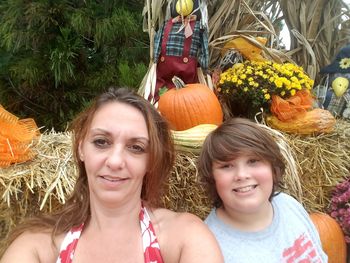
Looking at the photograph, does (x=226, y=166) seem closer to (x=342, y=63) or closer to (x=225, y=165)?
(x=225, y=165)

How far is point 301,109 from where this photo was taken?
93.4 inches

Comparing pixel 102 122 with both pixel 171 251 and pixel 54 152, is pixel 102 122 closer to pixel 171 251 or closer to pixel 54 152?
pixel 171 251

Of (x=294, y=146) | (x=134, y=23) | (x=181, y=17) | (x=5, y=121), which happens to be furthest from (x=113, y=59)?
(x=294, y=146)

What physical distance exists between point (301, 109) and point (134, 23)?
122 centimetres

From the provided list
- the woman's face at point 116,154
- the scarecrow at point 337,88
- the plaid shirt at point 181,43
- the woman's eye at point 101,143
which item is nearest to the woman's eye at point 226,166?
the woman's face at point 116,154

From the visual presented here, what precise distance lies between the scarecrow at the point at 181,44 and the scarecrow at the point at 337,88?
2.85 feet

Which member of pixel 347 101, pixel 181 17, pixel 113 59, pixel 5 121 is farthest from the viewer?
pixel 113 59

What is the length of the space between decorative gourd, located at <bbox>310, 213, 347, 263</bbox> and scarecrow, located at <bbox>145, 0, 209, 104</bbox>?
1.10 meters

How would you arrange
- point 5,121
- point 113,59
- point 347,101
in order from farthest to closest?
1. point 113,59
2. point 347,101
3. point 5,121

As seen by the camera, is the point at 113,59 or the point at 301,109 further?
the point at 113,59

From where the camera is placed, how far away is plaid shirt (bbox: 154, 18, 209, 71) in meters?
2.56

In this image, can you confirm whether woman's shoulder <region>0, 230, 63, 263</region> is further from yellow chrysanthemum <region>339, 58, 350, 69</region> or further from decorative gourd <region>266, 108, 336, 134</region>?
yellow chrysanthemum <region>339, 58, 350, 69</region>

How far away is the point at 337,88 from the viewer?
9.14ft

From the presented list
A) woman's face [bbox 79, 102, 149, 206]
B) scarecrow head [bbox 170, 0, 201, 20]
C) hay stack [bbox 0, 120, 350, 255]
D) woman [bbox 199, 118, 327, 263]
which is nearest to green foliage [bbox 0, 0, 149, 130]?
scarecrow head [bbox 170, 0, 201, 20]
